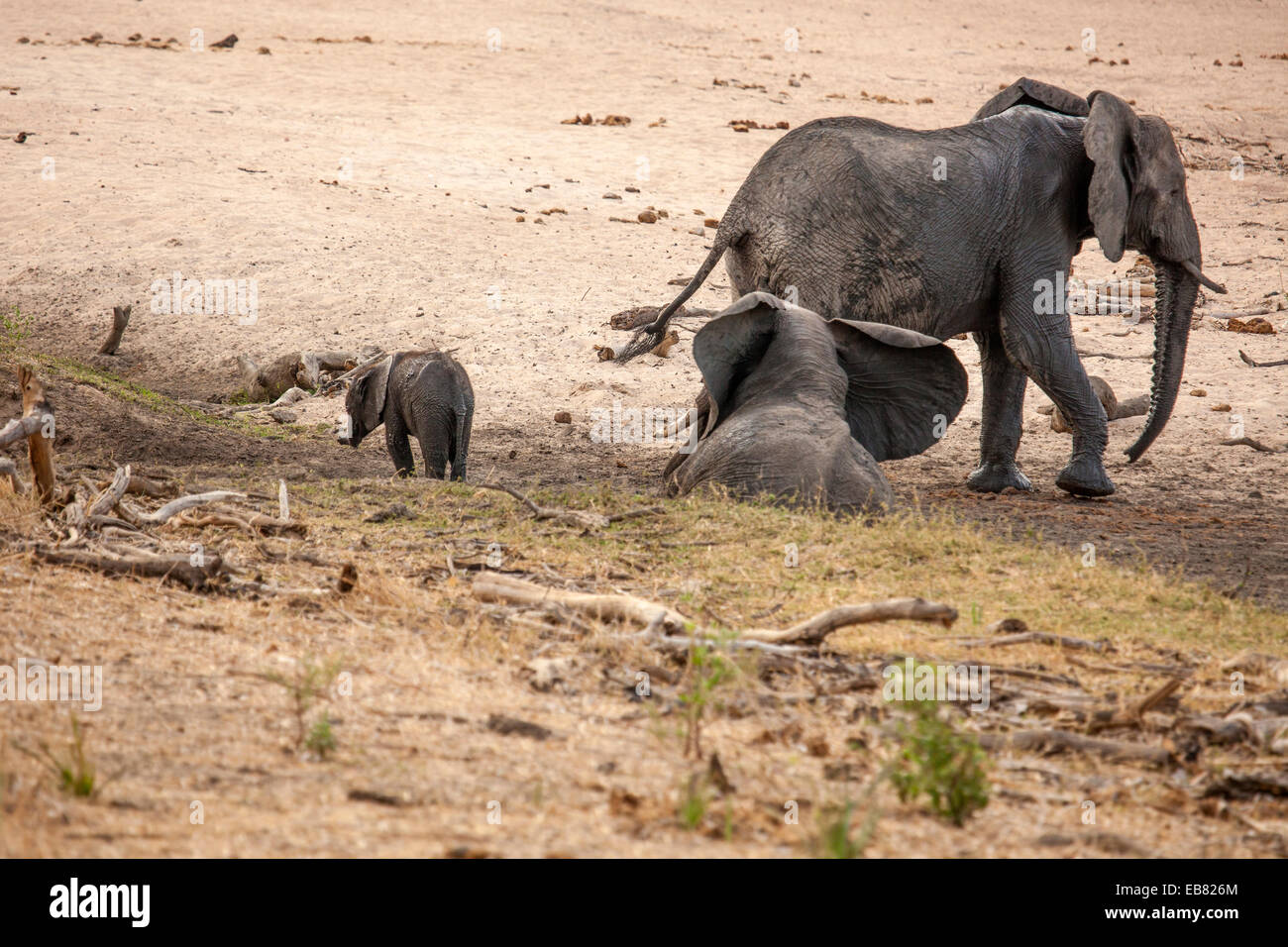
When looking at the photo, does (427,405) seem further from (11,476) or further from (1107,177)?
(1107,177)

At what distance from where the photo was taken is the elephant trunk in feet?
30.3

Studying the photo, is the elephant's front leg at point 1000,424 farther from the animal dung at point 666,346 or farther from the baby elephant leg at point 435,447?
the baby elephant leg at point 435,447

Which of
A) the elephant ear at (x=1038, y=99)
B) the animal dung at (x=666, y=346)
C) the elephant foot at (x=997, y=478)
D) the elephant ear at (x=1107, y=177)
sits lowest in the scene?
the elephant foot at (x=997, y=478)

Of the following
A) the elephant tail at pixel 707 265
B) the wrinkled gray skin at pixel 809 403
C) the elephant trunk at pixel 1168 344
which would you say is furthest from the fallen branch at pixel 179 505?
the elephant trunk at pixel 1168 344

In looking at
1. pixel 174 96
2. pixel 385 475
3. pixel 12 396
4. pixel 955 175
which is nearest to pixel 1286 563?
pixel 955 175

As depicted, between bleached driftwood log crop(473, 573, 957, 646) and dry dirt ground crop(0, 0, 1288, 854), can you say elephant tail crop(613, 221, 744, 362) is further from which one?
bleached driftwood log crop(473, 573, 957, 646)

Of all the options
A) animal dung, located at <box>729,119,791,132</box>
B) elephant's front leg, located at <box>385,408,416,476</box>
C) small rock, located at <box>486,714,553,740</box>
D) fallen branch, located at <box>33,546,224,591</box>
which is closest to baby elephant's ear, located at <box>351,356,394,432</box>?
elephant's front leg, located at <box>385,408,416,476</box>

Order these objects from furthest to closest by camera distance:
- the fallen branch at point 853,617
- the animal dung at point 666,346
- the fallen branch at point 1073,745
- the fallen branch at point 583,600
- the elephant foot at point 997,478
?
the animal dung at point 666,346
the elephant foot at point 997,478
the fallen branch at point 583,600
the fallen branch at point 853,617
the fallen branch at point 1073,745

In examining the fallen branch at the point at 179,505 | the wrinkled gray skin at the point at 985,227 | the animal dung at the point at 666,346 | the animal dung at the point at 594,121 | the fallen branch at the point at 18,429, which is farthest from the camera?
the animal dung at the point at 594,121

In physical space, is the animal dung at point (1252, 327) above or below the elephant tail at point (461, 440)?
above

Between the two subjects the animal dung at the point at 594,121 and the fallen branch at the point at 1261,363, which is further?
the animal dung at the point at 594,121

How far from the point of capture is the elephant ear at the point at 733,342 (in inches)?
316

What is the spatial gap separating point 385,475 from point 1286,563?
576 cm

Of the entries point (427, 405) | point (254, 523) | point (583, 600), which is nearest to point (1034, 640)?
point (583, 600)
